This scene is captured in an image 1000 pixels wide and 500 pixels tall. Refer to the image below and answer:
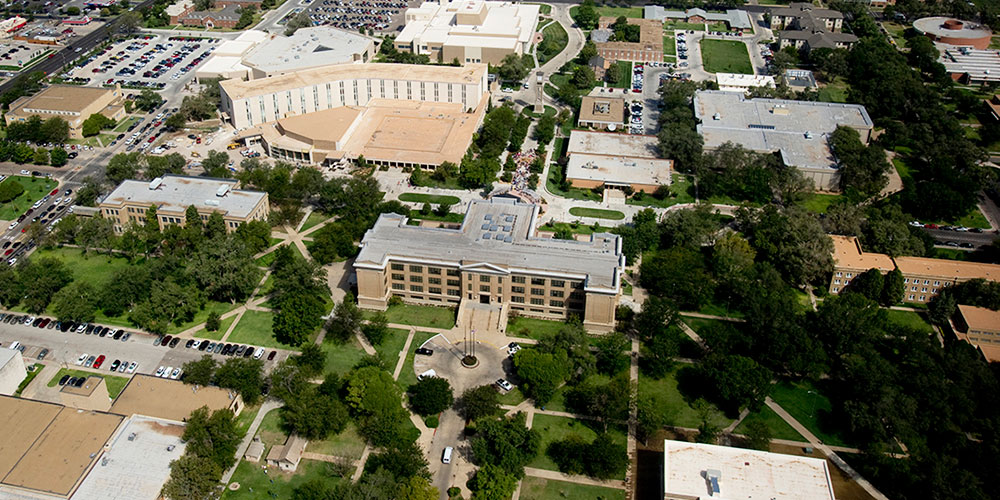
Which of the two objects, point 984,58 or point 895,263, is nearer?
point 895,263

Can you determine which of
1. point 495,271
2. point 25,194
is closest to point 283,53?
point 25,194

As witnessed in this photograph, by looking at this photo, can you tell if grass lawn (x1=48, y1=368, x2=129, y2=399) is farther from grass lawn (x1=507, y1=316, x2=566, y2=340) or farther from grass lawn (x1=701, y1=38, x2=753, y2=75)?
grass lawn (x1=701, y1=38, x2=753, y2=75)

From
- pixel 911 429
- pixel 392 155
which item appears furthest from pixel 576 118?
pixel 911 429

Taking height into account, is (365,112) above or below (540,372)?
below

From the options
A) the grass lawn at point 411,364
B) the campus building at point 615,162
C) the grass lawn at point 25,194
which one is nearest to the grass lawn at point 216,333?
the grass lawn at point 411,364

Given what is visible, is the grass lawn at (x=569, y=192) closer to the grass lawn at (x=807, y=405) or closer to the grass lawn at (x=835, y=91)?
the grass lawn at (x=807, y=405)

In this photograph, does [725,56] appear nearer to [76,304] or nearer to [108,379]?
[76,304]

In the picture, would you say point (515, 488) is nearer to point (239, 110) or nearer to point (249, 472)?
point (249, 472)
